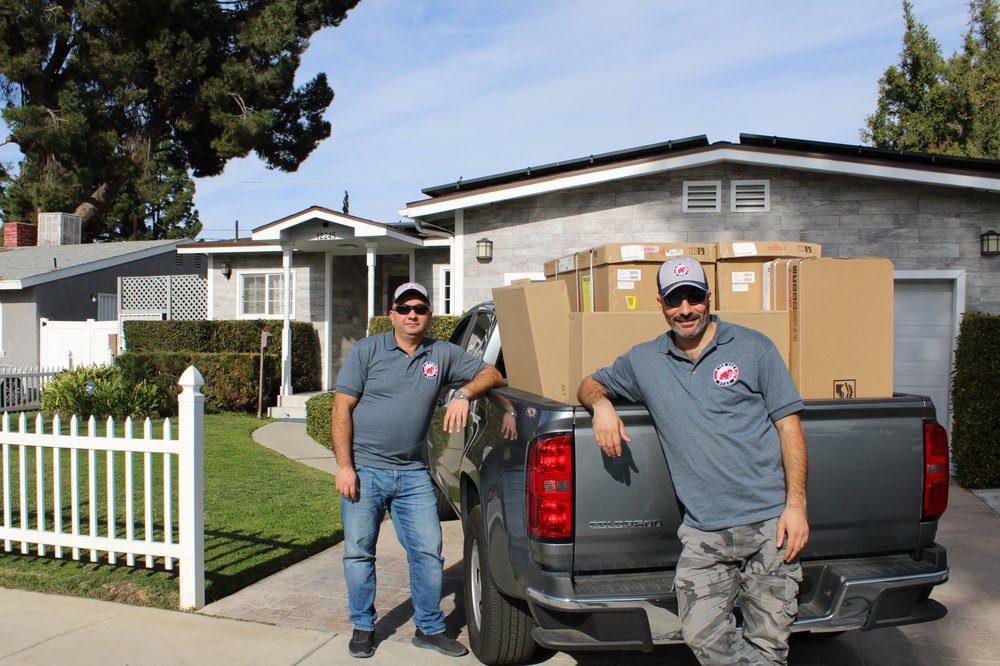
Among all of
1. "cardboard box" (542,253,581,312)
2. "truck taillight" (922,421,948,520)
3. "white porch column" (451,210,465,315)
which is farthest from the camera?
"white porch column" (451,210,465,315)

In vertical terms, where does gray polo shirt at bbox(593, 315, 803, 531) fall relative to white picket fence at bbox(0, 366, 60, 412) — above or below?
above

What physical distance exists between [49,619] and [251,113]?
72.1 ft

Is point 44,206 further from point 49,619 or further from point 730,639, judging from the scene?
point 730,639

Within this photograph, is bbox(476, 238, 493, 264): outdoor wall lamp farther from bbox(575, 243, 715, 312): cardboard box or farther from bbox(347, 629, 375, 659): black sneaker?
bbox(347, 629, 375, 659): black sneaker

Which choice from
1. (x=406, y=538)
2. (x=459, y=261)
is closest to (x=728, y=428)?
(x=406, y=538)

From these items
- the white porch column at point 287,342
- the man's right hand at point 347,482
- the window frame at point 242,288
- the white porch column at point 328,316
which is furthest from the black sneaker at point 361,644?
the window frame at point 242,288

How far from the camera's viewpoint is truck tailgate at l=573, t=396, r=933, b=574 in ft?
9.88

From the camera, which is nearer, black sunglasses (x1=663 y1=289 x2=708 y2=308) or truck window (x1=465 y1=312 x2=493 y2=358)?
black sunglasses (x1=663 y1=289 x2=708 y2=308)

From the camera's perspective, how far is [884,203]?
9.52 metres

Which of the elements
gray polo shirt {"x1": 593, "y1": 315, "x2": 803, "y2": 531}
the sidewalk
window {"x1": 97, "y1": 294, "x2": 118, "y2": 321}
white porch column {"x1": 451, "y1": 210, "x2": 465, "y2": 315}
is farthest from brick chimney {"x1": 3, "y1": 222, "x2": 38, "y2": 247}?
gray polo shirt {"x1": 593, "y1": 315, "x2": 803, "y2": 531}

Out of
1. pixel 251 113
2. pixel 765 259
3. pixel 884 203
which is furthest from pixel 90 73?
pixel 765 259

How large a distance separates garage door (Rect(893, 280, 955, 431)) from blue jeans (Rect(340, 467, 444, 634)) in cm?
733

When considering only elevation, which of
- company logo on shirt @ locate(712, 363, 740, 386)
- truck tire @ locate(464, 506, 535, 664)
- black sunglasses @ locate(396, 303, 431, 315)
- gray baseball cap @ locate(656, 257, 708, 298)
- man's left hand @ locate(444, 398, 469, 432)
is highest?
gray baseball cap @ locate(656, 257, 708, 298)

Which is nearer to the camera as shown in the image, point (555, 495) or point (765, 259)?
point (555, 495)
